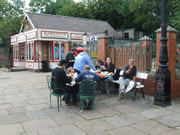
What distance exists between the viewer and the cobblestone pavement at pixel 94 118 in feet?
13.9

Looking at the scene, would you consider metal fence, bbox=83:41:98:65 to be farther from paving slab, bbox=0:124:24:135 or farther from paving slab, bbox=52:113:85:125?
paving slab, bbox=0:124:24:135

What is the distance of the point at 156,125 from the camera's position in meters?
4.52

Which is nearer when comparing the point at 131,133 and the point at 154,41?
the point at 131,133

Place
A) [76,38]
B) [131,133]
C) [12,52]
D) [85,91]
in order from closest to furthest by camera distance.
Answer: [131,133] → [85,91] → [76,38] → [12,52]

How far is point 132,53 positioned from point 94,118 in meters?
3.95

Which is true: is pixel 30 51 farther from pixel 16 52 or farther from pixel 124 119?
pixel 124 119

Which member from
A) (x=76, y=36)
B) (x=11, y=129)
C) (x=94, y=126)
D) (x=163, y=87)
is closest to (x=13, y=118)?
(x=11, y=129)

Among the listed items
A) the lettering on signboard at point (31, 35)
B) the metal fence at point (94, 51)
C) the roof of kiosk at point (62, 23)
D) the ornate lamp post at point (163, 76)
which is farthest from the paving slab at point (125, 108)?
the roof of kiosk at point (62, 23)

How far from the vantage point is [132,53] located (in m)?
8.08

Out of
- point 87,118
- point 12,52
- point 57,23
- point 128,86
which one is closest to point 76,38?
point 57,23

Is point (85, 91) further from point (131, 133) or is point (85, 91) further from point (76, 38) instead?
point (76, 38)

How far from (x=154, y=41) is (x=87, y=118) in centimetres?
406

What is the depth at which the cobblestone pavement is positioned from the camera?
13.9 ft

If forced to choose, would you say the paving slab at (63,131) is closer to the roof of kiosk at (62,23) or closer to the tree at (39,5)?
the roof of kiosk at (62,23)
